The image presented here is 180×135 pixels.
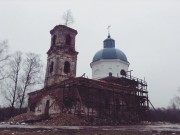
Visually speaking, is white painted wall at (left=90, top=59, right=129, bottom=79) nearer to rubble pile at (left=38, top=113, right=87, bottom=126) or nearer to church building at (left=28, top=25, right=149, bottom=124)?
church building at (left=28, top=25, right=149, bottom=124)

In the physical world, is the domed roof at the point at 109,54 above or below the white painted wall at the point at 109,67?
above

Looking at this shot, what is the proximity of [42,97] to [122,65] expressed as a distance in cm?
1226

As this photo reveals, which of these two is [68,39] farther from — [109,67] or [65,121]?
[65,121]

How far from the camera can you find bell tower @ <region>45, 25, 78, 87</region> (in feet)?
96.2

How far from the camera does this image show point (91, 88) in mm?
23969

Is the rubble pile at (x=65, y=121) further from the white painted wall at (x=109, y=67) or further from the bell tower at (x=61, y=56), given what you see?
the white painted wall at (x=109, y=67)

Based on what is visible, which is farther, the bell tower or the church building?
the bell tower

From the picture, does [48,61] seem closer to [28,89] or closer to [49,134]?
[28,89]

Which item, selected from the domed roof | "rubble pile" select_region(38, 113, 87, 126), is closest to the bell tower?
the domed roof

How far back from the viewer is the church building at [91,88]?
2334 centimetres

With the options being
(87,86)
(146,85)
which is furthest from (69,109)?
(146,85)

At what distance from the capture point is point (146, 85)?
32156mm

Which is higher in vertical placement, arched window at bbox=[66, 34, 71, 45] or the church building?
arched window at bbox=[66, 34, 71, 45]

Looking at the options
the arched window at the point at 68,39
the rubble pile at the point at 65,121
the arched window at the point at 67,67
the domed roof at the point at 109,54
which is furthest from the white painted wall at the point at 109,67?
the rubble pile at the point at 65,121
